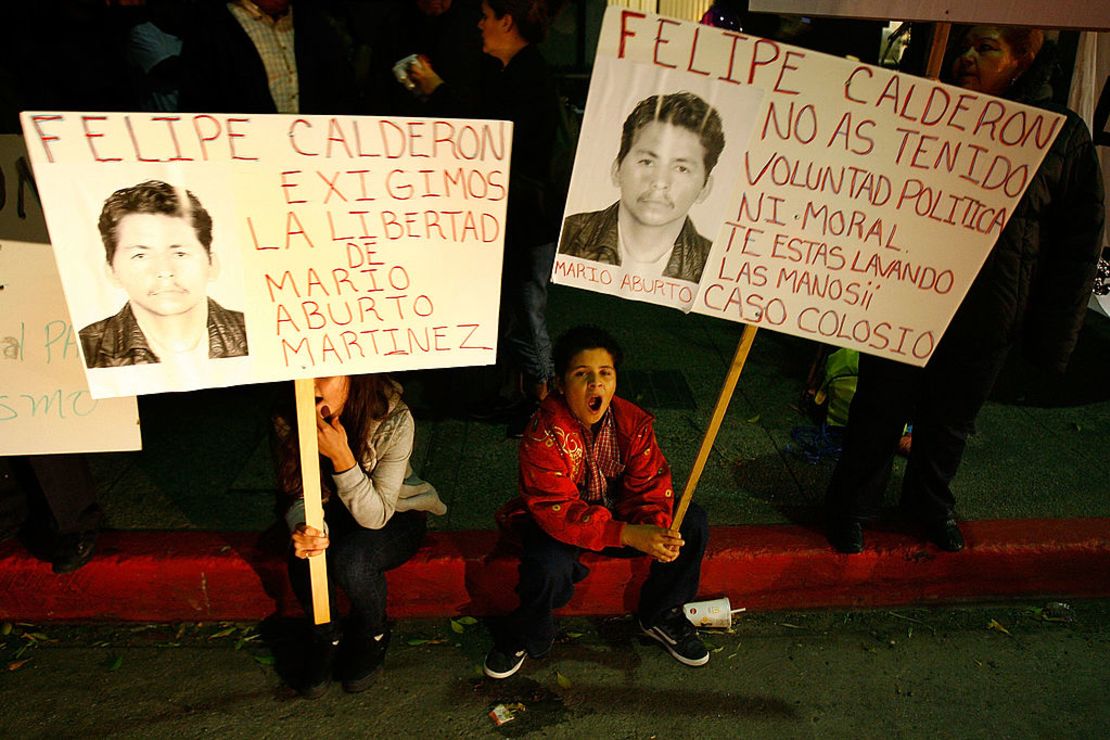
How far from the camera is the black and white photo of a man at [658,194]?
2.22m

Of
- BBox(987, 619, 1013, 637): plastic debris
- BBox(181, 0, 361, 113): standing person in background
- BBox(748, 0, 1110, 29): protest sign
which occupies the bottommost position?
BBox(987, 619, 1013, 637): plastic debris

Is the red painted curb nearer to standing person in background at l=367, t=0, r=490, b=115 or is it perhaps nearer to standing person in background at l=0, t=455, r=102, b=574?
standing person in background at l=0, t=455, r=102, b=574

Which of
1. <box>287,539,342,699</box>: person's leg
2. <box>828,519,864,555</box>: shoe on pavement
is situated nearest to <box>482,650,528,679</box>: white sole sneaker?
<box>287,539,342,699</box>: person's leg

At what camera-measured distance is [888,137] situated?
222 cm

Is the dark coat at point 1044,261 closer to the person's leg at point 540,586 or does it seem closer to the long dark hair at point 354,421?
the person's leg at point 540,586

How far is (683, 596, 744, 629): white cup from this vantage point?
3.18m

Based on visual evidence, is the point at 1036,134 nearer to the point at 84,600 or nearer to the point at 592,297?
the point at 84,600

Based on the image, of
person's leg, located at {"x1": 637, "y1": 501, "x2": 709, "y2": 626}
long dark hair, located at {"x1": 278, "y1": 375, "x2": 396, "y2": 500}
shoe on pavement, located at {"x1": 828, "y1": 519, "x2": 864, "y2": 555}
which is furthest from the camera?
shoe on pavement, located at {"x1": 828, "y1": 519, "x2": 864, "y2": 555}

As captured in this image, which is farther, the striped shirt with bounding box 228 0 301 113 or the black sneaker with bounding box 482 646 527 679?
the striped shirt with bounding box 228 0 301 113

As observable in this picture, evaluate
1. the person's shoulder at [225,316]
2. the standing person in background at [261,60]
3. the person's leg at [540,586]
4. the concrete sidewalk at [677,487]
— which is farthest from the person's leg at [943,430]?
the standing person in background at [261,60]

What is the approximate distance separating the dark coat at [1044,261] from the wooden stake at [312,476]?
2360mm

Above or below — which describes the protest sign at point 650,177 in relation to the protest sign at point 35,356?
above

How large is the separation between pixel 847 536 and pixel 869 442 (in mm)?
403

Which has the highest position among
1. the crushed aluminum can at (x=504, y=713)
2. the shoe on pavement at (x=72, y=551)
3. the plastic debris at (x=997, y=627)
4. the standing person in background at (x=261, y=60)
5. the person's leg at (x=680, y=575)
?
the standing person in background at (x=261, y=60)
